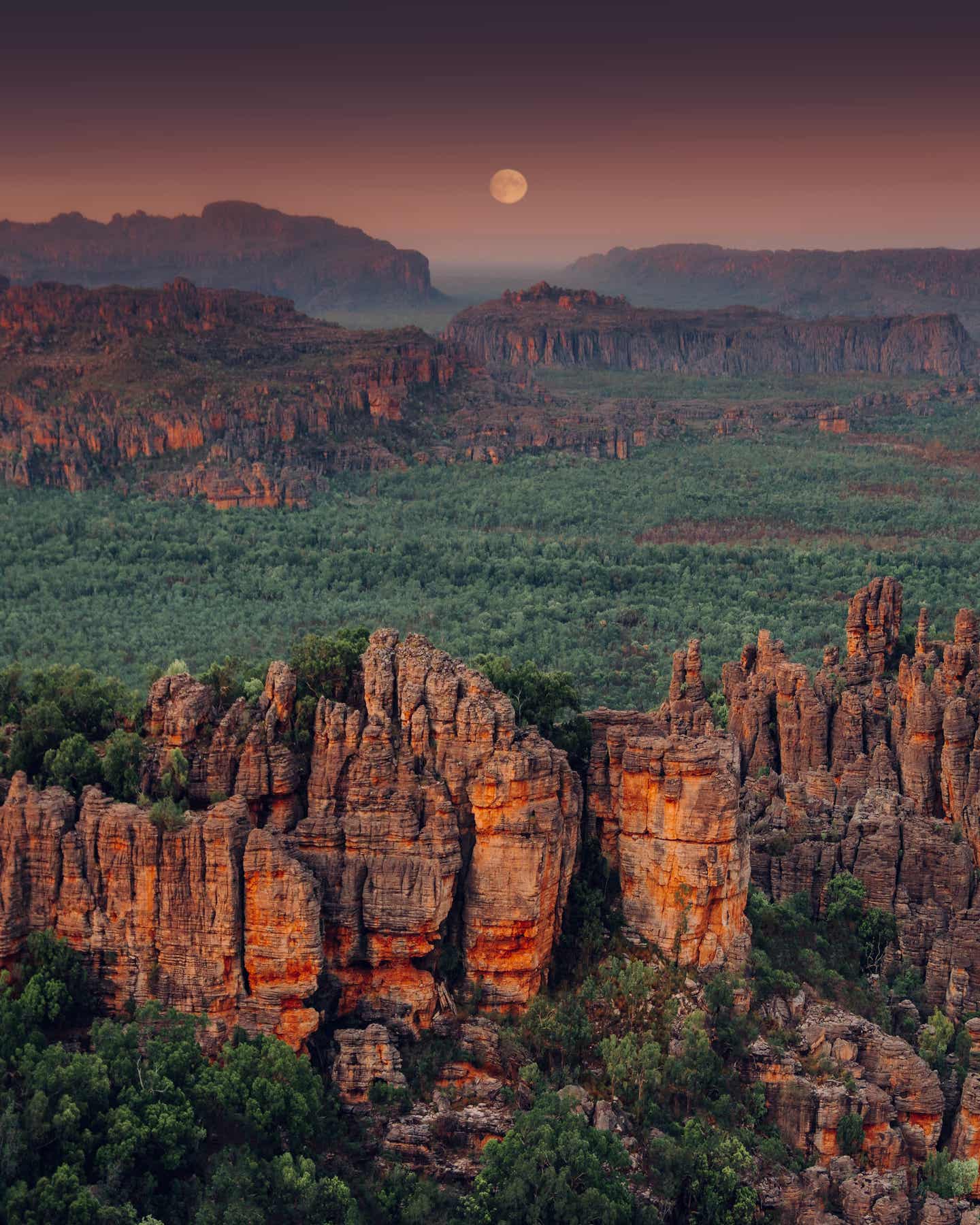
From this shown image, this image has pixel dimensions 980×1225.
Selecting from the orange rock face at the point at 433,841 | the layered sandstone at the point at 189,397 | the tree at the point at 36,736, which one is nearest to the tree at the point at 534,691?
the orange rock face at the point at 433,841

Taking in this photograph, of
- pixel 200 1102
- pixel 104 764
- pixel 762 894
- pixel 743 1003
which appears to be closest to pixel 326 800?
pixel 104 764

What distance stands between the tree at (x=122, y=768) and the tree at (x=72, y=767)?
25 cm

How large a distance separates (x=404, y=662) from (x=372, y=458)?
426ft

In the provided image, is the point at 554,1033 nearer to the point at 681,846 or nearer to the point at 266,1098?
the point at 681,846

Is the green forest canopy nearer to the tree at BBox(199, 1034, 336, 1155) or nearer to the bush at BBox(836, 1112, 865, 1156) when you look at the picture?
the bush at BBox(836, 1112, 865, 1156)

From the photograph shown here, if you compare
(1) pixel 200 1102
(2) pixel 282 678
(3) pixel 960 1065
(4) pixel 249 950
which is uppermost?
(2) pixel 282 678

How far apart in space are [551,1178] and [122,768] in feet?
44.3

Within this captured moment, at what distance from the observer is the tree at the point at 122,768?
37.8 meters

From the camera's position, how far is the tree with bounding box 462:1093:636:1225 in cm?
3275

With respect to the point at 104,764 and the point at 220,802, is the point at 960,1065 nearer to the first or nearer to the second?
the point at 220,802

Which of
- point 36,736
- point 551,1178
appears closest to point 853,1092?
point 551,1178

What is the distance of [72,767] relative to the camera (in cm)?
3809

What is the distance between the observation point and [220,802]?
3675 centimetres

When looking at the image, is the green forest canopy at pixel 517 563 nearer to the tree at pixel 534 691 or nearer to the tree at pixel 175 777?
the tree at pixel 534 691
